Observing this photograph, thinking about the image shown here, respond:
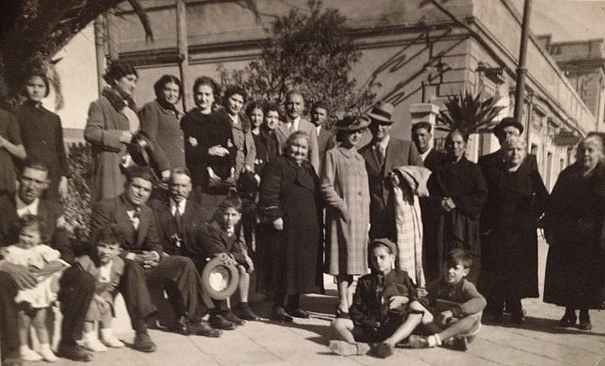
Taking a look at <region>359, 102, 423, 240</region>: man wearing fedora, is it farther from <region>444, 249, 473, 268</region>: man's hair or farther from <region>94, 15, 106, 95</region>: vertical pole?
<region>94, 15, 106, 95</region>: vertical pole

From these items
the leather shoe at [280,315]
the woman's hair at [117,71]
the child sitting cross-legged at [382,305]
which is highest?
the woman's hair at [117,71]

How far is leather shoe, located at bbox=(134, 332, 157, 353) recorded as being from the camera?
8.32 ft

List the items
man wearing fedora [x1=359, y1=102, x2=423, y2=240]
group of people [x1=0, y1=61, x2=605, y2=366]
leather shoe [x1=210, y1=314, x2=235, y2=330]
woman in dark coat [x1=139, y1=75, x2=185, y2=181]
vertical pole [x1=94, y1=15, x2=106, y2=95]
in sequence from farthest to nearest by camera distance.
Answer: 1. man wearing fedora [x1=359, y1=102, x2=423, y2=240]
2. leather shoe [x1=210, y1=314, x2=235, y2=330]
3. woman in dark coat [x1=139, y1=75, x2=185, y2=181]
4. vertical pole [x1=94, y1=15, x2=106, y2=95]
5. group of people [x1=0, y1=61, x2=605, y2=366]

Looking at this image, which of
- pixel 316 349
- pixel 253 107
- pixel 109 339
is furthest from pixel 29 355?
pixel 253 107

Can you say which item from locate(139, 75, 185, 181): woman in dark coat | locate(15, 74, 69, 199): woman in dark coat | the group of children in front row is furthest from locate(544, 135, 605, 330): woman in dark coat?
locate(15, 74, 69, 199): woman in dark coat

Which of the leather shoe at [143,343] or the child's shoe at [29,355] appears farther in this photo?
the leather shoe at [143,343]

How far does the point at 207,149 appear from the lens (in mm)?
2971

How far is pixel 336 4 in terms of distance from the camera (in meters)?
2.71

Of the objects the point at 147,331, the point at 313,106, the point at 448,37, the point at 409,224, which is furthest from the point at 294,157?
the point at 147,331

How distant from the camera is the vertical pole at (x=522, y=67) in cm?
296

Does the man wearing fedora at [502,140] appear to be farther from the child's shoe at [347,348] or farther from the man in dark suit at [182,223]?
the man in dark suit at [182,223]

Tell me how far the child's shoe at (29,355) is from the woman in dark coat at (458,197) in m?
2.64

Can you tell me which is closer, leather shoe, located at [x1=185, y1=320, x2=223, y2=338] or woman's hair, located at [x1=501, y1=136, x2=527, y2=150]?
leather shoe, located at [x1=185, y1=320, x2=223, y2=338]

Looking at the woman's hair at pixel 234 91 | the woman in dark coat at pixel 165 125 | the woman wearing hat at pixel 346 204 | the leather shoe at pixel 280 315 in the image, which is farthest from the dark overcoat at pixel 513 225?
the woman in dark coat at pixel 165 125
